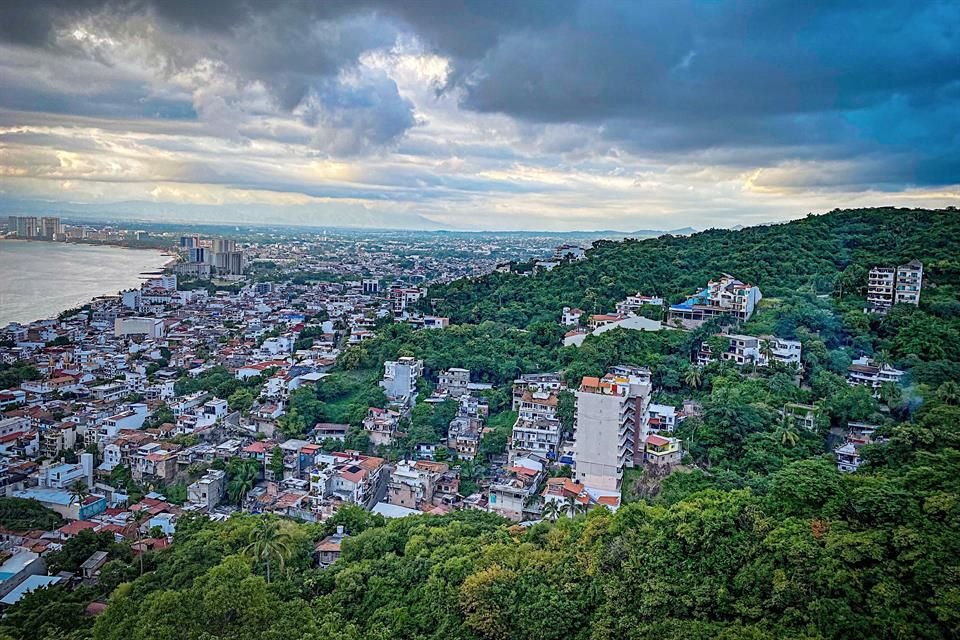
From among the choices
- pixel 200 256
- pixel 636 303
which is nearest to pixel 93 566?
pixel 636 303

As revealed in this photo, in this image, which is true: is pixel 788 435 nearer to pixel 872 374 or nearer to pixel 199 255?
pixel 872 374

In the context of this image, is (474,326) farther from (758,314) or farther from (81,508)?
(81,508)

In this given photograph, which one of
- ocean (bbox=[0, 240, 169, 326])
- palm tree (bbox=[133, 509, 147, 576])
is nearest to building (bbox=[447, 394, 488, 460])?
palm tree (bbox=[133, 509, 147, 576])

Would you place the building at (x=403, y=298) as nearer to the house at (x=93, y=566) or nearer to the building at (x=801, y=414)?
the building at (x=801, y=414)

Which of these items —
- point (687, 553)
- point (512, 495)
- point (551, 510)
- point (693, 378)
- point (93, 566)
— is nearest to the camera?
point (687, 553)

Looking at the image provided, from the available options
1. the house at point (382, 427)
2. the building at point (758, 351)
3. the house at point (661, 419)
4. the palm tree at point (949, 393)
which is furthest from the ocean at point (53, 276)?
the palm tree at point (949, 393)

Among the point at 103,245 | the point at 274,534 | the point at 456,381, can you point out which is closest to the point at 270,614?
the point at 274,534
